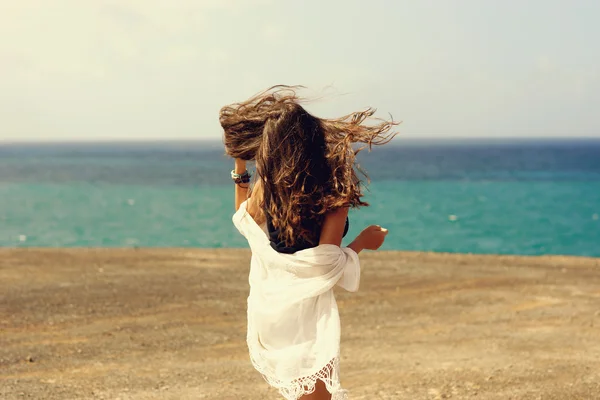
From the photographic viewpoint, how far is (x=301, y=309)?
4145 millimetres

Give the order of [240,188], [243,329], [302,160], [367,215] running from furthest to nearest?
[367,215], [243,329], [240,188], [302,160]

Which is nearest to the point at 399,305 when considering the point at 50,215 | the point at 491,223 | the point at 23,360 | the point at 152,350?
the point at 152,350

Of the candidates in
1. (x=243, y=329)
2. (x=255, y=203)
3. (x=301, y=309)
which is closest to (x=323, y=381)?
(x=301, y=309)

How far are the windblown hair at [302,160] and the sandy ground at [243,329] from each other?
10.3 ft

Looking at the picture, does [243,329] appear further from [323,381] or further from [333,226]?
[333,226]

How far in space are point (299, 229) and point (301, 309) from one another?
1.44ft

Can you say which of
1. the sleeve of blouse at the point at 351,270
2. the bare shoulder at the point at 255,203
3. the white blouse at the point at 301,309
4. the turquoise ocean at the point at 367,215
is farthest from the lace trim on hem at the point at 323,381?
the turquoise ocean at the point at 367,215

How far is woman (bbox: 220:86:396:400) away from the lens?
4.00 meters

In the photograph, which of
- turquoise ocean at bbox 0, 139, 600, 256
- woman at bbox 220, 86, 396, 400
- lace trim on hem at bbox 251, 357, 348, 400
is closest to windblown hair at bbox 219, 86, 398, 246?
woman at bbox 220, 86, 396, 400

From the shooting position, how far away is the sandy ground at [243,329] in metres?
7.16

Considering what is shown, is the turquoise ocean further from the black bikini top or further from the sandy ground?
the black bikini top

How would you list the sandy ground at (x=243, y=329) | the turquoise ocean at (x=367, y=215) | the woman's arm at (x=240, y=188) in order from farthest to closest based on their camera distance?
the turquoise ocean at (x=367, y=215), the sandy ground at (x=243, y=329), the woman's arm at (x=240, y=188)

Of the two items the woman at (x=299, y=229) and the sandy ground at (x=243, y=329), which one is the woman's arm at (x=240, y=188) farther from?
the sandy ground at (x=243, y=329)

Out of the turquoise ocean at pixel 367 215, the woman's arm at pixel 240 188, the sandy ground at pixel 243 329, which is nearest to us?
the woman's arm at pixel 240 188
